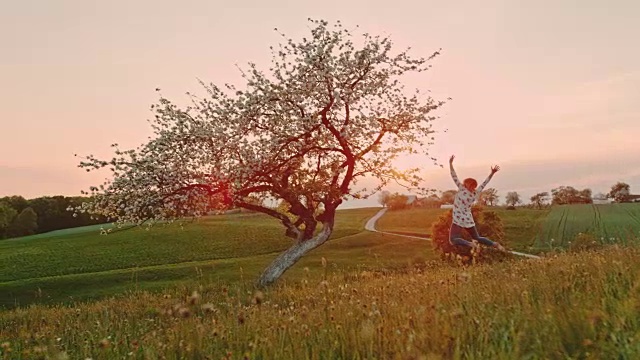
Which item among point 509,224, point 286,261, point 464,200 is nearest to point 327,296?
point 464,200

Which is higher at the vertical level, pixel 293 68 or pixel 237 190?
pixel 293 68

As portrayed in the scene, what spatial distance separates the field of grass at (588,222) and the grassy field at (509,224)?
3.87 ft

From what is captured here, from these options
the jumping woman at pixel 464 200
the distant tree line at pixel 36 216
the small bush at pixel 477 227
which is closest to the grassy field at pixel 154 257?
the small bush at pixel 477 227

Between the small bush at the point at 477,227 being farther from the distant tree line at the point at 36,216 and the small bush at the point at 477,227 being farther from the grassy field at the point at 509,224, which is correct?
the distant tree line at the point at 36,216

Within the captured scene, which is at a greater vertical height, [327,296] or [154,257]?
[327,296]

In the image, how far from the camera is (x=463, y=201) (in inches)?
771

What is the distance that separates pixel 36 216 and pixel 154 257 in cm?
6113

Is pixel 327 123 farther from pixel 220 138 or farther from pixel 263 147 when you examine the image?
pixel 220 138

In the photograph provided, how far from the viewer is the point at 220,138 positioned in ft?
86.2

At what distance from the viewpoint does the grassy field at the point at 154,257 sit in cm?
4453

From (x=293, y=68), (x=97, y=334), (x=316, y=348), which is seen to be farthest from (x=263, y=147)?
(x=316, y=348)

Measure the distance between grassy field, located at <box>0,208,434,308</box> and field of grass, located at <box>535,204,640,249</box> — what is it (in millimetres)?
17486

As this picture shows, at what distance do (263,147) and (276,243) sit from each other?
41190mm

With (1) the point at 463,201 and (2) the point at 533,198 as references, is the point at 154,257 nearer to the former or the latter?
(1) the point at 463,201
